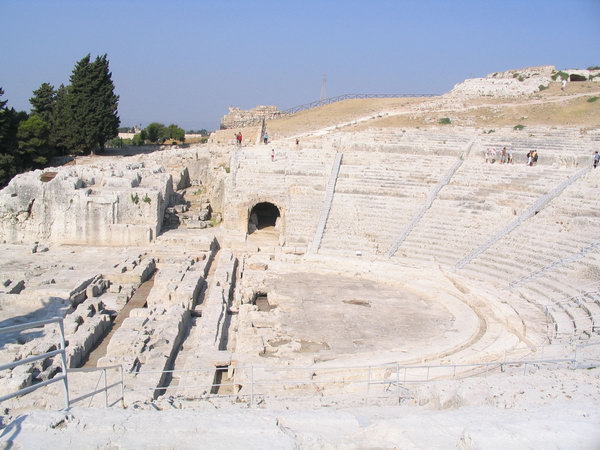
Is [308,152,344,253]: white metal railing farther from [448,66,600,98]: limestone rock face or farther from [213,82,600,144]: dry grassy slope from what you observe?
[448,66,600,98]: limestone rock face

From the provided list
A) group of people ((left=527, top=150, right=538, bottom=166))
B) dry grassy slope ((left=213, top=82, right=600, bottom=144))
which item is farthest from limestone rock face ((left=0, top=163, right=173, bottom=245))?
group of people ((left=527, top=150, right=538, bottom=166))

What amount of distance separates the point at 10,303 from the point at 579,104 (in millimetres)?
27640

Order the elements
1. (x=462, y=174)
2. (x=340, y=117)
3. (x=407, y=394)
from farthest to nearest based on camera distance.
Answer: (x=340, y=117) < (x=462, y=174) < (x=407, y=394)

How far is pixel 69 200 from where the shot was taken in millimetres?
18688

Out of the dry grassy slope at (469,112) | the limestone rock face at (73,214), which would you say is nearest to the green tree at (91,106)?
the dry grassy slope at (469,112)

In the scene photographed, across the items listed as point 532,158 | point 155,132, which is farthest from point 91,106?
point 532,158

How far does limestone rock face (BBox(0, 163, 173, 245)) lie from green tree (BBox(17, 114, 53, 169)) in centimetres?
1441

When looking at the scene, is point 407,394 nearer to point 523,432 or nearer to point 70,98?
point 523,432

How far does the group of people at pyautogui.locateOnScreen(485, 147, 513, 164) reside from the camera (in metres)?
22.0

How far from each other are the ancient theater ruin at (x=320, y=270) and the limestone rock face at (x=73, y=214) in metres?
0.07

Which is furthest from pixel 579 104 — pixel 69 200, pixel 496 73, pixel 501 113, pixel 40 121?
pixel 40 121

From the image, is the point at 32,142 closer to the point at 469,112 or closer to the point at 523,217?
the point at 469,112

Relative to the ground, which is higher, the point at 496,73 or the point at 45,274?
the point at 496,73

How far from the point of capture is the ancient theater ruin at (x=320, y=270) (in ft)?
29.8
